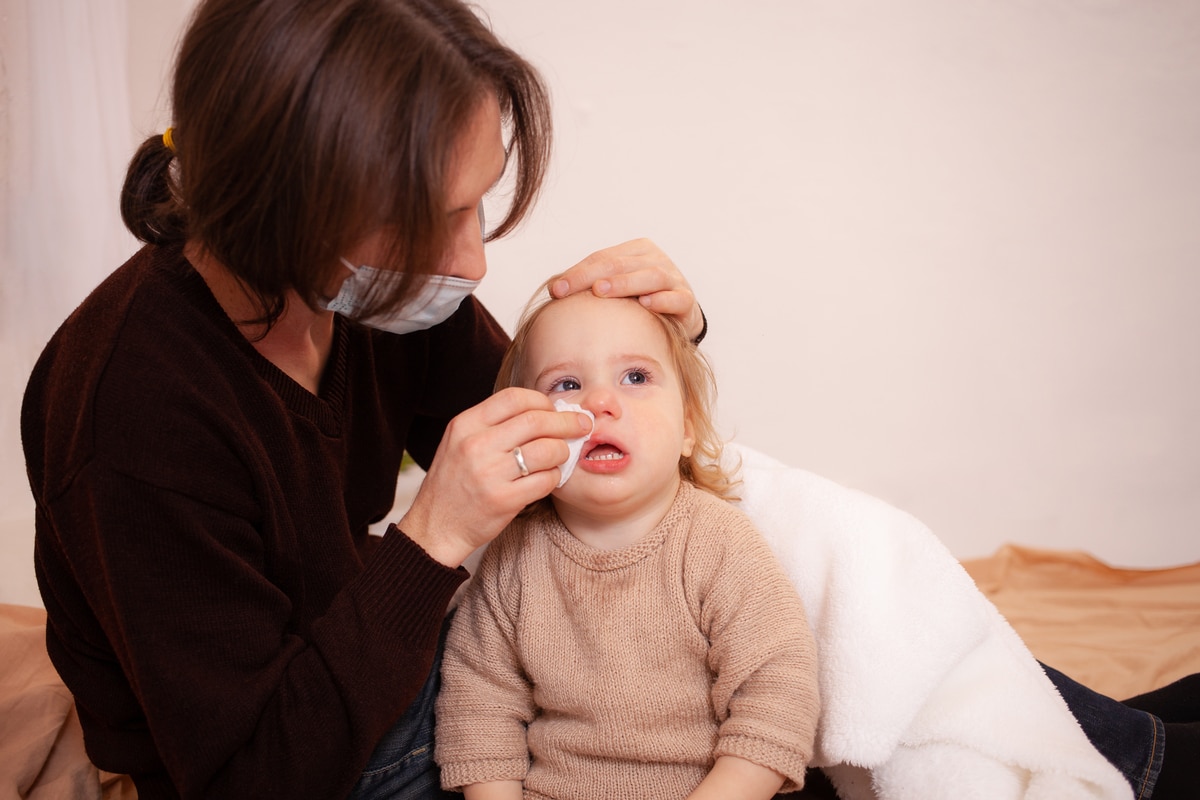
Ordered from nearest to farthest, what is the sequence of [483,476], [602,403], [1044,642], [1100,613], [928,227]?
1. [483,476]
2. [602,403]
3. [1044,642]
4. [1100,613]
5. [928,227]

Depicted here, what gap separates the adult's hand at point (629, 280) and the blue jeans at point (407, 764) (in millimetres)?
563

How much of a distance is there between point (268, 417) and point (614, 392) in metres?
0.41

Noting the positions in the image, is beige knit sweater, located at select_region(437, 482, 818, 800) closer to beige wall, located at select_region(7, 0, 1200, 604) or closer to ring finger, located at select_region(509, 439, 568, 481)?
ring finger, located at select_region(509, 439, 568, 481)

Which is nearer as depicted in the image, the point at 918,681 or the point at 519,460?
the point at 519,460

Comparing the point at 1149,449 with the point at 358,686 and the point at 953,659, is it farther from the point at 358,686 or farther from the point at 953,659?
the point at 358,686

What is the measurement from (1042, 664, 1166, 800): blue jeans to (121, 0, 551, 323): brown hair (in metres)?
1.10

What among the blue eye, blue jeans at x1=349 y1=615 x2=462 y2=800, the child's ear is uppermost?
the blue eye

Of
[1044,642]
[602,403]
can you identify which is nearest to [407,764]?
[602,403]

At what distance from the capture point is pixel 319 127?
2.87ft

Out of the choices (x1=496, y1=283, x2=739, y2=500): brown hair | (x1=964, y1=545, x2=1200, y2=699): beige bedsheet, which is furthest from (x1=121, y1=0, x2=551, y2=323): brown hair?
(x1=964, y1=545, x2=1200, y2=699): beige bedsheet

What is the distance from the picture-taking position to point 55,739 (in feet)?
4.42

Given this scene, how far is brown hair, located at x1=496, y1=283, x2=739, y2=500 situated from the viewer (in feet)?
4.22

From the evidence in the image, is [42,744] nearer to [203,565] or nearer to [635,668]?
[203,565]

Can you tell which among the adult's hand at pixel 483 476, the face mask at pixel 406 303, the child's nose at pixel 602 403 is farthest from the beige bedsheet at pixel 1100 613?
the face mask at pixel 406 303
